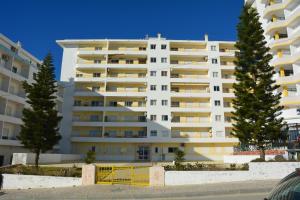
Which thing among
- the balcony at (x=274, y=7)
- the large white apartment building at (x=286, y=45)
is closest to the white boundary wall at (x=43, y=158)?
the large white apartment building at (x=286, y=45)

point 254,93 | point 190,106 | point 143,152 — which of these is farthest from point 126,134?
point 254,93

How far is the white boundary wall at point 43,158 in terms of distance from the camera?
1233 inches

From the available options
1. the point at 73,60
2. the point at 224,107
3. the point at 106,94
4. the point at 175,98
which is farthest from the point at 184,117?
the point at 73,60

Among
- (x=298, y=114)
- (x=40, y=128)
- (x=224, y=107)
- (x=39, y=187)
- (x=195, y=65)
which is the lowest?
(x=39, y=187)

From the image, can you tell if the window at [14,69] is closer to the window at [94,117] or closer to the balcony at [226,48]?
the window at [94,117]

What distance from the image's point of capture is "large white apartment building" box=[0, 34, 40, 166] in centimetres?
3647

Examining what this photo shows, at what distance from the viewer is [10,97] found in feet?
125

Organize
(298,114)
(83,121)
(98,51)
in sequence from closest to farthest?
(298,114), (83,121), (98,51)

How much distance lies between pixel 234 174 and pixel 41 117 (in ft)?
67.5

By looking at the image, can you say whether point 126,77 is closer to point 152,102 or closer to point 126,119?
point 152,102

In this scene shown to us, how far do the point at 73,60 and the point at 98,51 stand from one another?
551 cm

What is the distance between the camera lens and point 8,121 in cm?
3716

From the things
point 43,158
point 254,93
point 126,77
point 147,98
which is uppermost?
point 126,77

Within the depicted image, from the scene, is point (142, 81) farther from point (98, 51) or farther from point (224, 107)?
point (224, 107)
